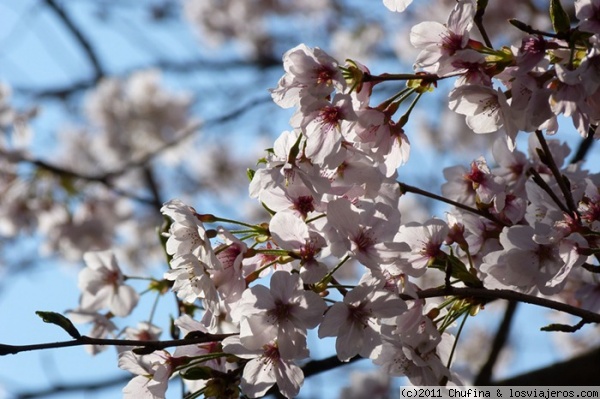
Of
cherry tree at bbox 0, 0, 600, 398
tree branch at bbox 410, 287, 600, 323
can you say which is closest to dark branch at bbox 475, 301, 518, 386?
cherry tree at bbox 0, 0, 600, 398

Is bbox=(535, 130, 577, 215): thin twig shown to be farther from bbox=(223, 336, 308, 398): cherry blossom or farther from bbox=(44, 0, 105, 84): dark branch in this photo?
bbox=(44, 0, 105, 84): dark branch

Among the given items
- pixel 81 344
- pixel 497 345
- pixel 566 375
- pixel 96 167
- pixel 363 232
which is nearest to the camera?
pixel 81 344

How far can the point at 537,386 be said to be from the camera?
221 centimetres

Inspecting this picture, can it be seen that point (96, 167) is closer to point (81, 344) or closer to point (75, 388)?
point (75, 388)

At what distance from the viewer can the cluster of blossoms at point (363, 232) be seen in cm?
119

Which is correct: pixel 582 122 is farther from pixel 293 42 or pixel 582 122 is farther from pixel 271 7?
pixel 271 7

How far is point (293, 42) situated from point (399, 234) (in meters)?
6.52

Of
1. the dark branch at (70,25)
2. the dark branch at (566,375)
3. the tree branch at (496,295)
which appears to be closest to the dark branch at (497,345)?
the dark branch at (566,375)

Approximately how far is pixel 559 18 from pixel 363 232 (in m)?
0.47

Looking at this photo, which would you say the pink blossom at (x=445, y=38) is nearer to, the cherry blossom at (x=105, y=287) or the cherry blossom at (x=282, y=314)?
the cherry blossom at (x=282, y=314)

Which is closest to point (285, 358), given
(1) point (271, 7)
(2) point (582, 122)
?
(2) point (582, 122)

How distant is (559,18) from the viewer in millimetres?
1139

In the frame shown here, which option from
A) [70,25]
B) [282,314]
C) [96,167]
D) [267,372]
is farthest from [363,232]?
[96,167]

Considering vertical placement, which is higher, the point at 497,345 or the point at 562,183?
the point at 497,345
